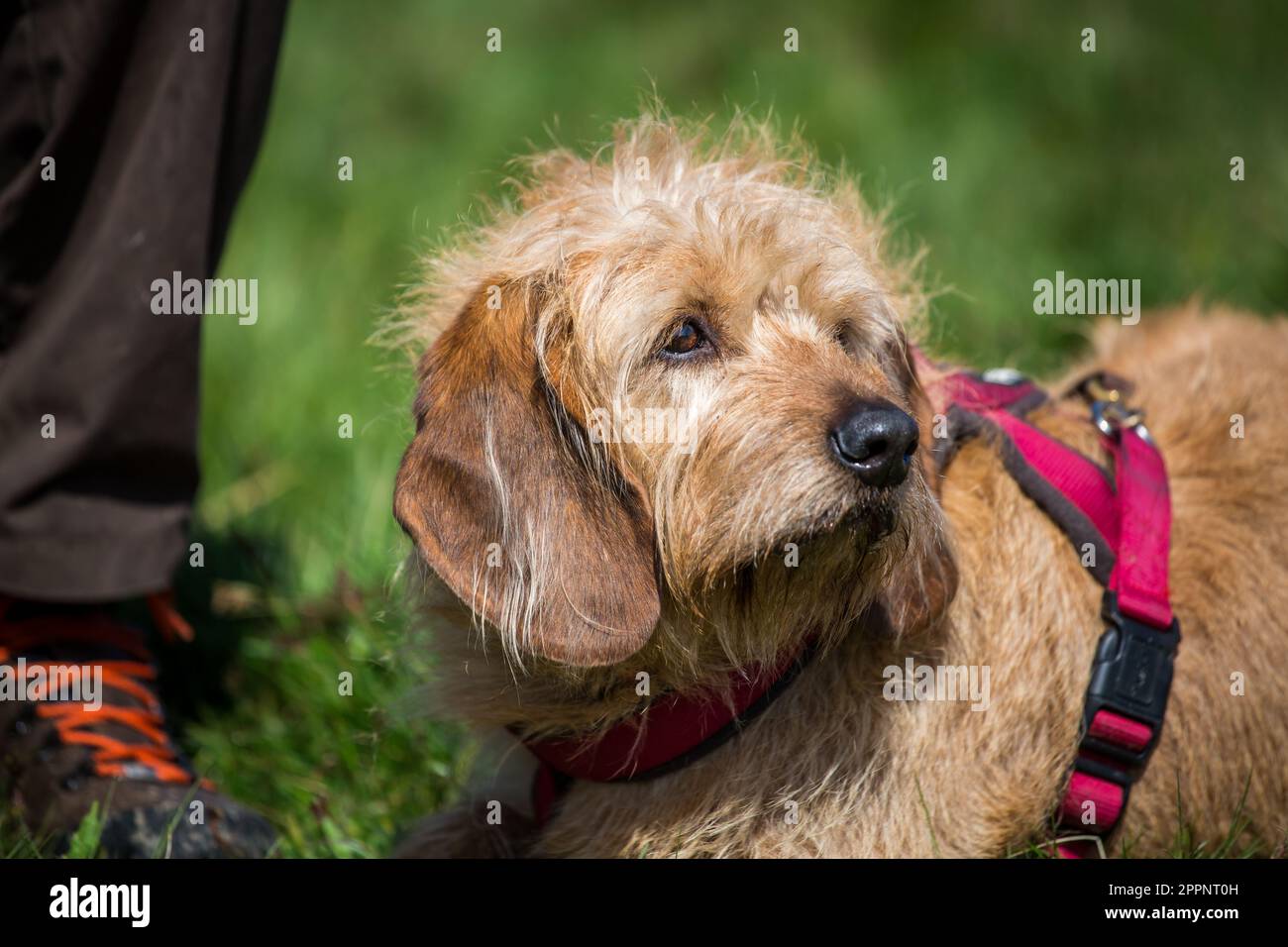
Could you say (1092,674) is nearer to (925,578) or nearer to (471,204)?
(925,578)

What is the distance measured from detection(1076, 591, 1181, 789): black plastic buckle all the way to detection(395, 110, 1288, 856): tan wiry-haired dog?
0.05 m

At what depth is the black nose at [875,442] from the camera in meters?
2.17

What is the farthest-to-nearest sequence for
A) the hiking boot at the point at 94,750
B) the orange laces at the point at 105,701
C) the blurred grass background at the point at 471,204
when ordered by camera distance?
the blurred grass background at the point at 471,204 → the orange laces at the point at 105,701 → the hiking boot at the point at 94,750

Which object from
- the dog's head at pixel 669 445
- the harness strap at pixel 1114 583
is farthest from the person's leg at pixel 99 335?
the harness strap at pixel 1114 583

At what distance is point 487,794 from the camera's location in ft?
9.20

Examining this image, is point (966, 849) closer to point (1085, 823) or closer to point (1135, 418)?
point (1085, 823)

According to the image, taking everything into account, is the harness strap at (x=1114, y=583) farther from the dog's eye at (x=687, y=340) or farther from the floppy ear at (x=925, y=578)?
the dog's eye at (x=687, y=340)

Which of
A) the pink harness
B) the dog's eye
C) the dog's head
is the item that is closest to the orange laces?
the pink harness

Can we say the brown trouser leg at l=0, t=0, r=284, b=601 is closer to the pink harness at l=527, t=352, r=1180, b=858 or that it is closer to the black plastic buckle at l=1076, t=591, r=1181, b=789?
the pink harness at l=527, t=352, r=1180, b=858

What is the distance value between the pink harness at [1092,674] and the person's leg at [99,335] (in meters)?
0.96

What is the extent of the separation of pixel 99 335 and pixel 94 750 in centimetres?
90

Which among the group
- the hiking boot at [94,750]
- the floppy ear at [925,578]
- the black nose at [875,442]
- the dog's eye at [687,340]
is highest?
the dog's eye at [687,340]
